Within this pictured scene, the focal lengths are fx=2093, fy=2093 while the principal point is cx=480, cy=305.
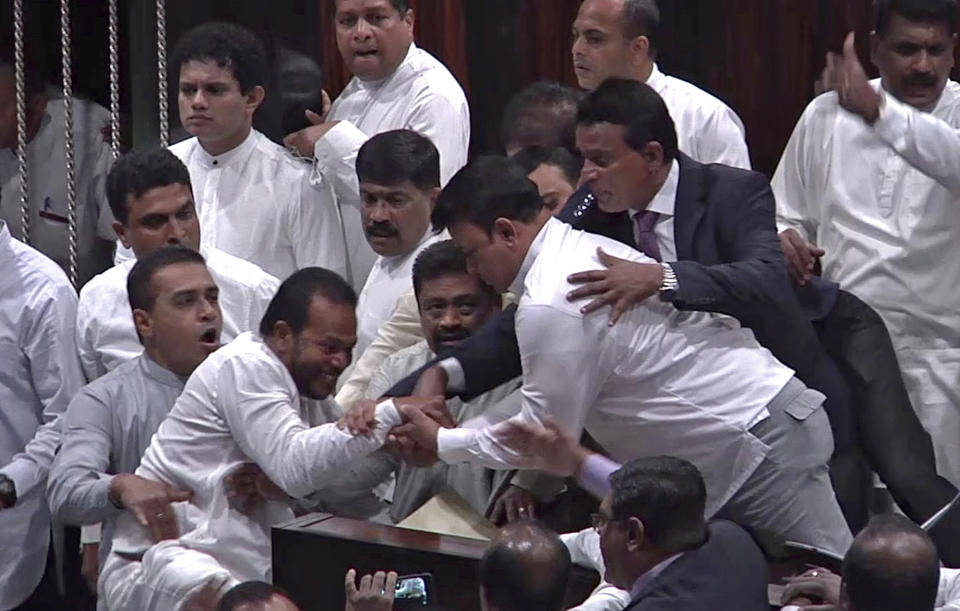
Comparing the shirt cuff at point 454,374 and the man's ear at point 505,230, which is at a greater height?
the man's ear at point 505,230

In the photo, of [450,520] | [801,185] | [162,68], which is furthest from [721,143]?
[162,68]

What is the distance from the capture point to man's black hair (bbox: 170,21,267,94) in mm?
5230

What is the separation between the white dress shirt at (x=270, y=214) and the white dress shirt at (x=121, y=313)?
16.0 inches

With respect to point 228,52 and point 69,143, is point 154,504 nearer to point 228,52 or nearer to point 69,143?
point 228,52

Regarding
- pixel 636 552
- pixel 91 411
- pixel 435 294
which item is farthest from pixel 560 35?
pixel 636 552

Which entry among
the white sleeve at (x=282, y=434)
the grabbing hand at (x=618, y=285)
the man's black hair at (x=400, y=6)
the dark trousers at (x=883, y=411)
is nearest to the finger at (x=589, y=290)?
the grabbing hand at (x=618, y=285)

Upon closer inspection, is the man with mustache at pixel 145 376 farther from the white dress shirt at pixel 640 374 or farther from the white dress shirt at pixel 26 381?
the white dress shirt at pixel 640 374

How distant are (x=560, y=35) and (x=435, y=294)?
1.75 meters

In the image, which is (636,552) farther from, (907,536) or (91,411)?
(91,411)

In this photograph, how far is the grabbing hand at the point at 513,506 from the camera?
4121 millimetres

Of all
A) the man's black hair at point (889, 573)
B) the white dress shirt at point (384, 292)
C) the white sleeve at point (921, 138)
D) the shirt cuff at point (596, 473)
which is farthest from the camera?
the white dress shirt at point (384, 292)

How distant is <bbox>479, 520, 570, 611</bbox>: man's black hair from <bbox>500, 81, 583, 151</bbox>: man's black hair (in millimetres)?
1611

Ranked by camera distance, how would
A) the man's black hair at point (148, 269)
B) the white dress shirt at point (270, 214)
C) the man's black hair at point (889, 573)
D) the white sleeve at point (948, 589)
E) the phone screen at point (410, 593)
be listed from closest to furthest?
the man's black hair at point (889, 573)
the white sleeve at point (948, 589)
the phone screen at point (410, 593)
the man's black hair at point (148, 269)
the white dress shirt at point (270, 214)

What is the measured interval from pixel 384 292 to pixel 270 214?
53 centimetres
